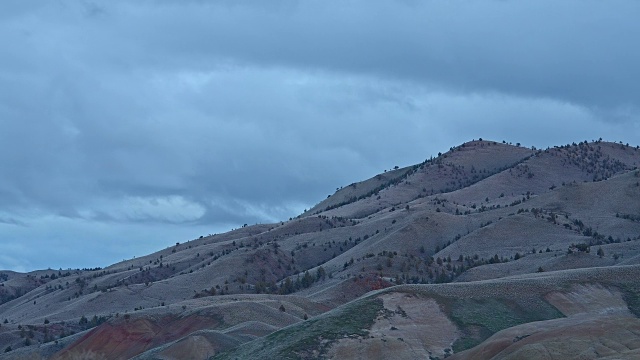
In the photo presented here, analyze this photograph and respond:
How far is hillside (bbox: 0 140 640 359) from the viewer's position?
2116 inches

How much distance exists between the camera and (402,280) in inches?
3211

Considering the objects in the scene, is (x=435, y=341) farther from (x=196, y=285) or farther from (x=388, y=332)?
(x=196, y=285)

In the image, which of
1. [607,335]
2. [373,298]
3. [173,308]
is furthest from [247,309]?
[607,335]

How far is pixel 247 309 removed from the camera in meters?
70.2

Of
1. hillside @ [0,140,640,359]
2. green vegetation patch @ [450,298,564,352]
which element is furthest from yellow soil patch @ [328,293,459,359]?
green vegetation patch @ [450,298,564,352]

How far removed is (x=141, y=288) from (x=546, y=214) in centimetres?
3595

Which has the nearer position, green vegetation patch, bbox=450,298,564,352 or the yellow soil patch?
the yellow soil patch

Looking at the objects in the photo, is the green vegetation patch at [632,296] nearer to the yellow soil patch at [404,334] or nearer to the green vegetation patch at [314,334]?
the yellow soil patch at [404,334]

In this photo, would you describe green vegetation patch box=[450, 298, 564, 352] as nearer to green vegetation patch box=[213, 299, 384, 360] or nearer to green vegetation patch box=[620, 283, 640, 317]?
green vegetation patch box=[620, 283, 640, 317]

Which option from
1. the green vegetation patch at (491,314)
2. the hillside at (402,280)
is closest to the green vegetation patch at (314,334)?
the hillside at (402,280)

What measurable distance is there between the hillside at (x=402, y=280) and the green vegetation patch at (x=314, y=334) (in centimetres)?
11

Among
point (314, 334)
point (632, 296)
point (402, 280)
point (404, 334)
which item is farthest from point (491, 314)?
point (402, 280)

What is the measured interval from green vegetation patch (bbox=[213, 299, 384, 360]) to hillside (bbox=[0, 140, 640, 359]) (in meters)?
0.11

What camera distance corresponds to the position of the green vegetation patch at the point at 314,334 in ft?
171
